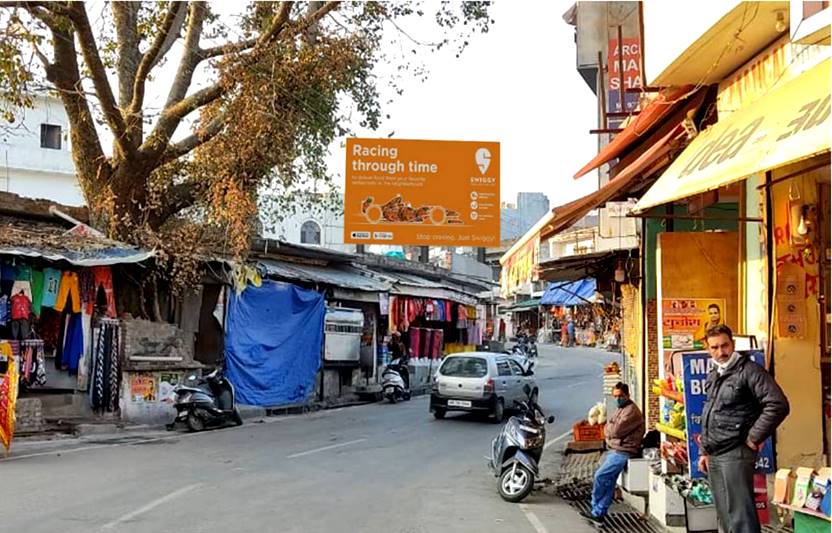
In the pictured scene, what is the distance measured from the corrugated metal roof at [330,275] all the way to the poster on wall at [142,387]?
→ 175 inches

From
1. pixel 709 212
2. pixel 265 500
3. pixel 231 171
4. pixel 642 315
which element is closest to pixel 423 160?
pixel 231 171

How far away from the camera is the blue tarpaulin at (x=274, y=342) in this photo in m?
19.6

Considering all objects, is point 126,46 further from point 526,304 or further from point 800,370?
point 526,304

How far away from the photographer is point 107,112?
16.0m

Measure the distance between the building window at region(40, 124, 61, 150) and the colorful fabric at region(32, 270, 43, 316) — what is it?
28465 mm

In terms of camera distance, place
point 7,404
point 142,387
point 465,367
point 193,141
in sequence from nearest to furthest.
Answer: point 7,404, point 142,387, point 193,141, point 465,367

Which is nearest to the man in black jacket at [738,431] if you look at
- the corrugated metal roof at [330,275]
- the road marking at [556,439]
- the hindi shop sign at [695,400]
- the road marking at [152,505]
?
the hindi shop sign at [695,400]

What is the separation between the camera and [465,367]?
18.8m

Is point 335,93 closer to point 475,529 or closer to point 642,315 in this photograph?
point 642,315

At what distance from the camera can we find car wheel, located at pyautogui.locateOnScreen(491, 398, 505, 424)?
18250 mm

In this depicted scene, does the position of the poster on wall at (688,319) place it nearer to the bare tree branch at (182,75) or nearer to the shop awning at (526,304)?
the bare tree branch at (182,75)

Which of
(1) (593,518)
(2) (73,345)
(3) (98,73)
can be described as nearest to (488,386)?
(2) (73,345)

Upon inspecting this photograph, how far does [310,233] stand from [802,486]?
148 ft

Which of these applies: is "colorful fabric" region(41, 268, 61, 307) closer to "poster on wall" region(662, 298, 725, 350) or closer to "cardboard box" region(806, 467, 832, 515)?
"poster on wall" region(662, 298, 725, 350)
